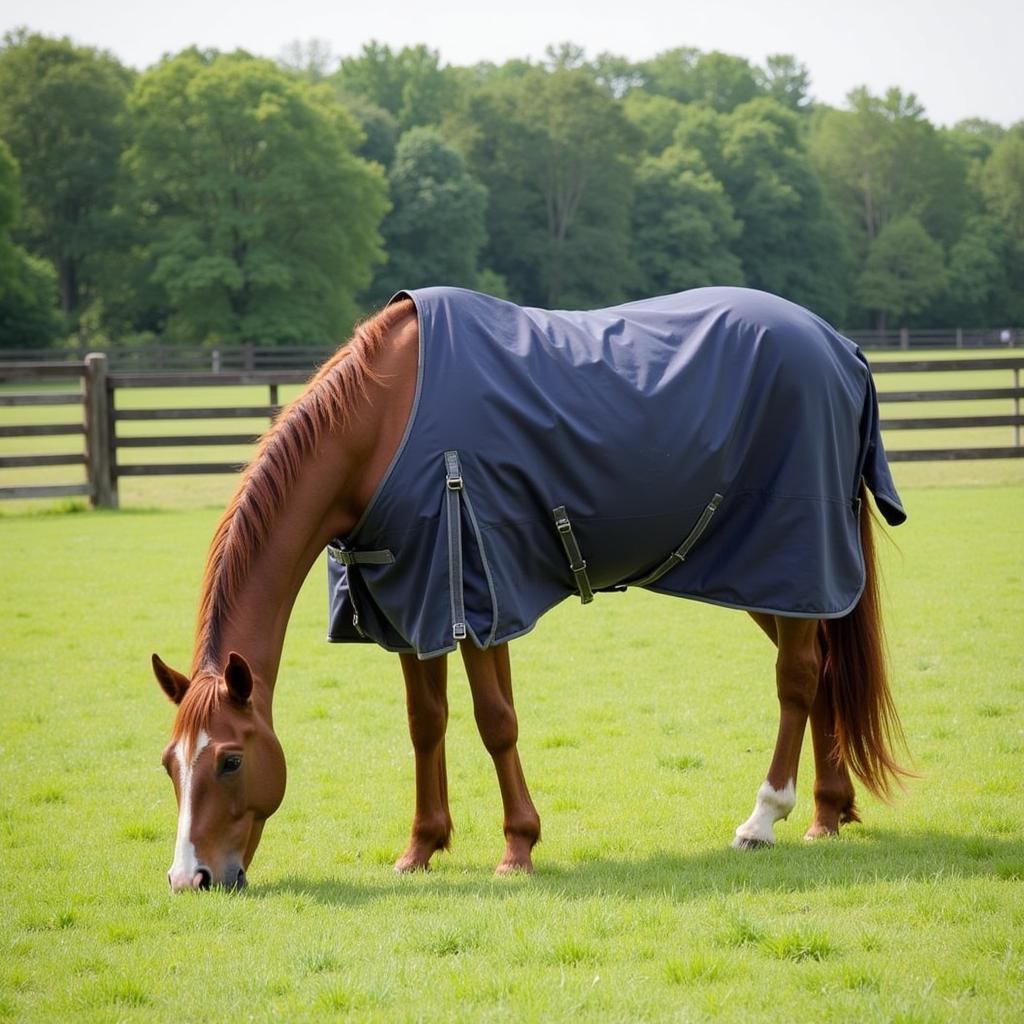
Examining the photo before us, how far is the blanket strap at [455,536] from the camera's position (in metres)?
4.52

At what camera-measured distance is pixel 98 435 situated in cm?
1620

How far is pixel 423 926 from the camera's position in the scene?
3893 millimetres

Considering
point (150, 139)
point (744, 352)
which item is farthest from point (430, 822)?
point (150, 139)

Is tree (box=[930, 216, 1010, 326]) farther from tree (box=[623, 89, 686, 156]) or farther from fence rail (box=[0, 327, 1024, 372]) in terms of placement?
fence rail (box=[0, 327, 1024, 372])

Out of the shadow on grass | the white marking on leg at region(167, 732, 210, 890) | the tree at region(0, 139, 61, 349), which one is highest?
the tree at region(0, 139, 61, 349)

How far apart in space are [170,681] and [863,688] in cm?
281

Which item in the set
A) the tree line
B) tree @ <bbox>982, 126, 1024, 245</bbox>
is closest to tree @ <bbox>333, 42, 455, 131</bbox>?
the tree line

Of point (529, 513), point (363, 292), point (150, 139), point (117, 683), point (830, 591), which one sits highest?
point (150, 139)

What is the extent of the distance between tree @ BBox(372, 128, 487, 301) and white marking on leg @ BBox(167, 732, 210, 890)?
Answer: 61878mm

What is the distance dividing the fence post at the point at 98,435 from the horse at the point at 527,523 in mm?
12018

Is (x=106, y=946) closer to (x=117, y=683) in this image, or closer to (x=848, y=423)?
(x=848, y=423)

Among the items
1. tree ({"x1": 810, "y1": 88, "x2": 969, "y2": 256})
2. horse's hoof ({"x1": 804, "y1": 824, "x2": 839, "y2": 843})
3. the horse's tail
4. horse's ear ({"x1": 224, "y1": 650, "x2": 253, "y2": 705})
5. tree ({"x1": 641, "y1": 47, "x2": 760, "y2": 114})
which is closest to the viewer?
horse's ear ({"x1": 224, "y1": 650, "x2": 253, "y2": 705})

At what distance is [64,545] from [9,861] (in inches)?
366

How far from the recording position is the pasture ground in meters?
3.39
